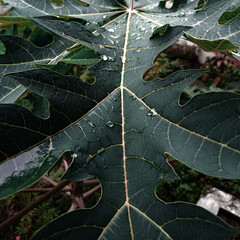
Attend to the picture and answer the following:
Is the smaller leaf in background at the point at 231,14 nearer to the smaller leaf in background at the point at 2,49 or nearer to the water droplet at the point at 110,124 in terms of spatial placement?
the water droplet at the point at 110,124

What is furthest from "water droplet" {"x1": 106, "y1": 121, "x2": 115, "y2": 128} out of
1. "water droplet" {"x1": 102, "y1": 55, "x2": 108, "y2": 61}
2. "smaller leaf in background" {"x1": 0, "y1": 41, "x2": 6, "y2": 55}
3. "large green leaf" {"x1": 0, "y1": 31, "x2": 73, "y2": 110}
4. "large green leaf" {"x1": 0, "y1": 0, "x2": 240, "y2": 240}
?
"smaller leaf in background" {"x1": 0, "y1": 41, "x2": 6, "y2": 55}

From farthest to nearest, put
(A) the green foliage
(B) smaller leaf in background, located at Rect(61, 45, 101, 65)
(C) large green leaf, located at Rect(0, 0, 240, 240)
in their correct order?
(A) the green foliage → (B) smaller leaf in background, located at Rect(61, 45, 101, 65) → (C) large green leaf, located at Rect(0, 0, 240, 240)

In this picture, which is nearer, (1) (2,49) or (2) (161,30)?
(2) (161,30)

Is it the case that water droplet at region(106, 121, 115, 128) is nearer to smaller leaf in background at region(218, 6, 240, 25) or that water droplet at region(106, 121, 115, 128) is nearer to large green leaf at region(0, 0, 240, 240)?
large green leaf at region(0, 0, 240, 240)

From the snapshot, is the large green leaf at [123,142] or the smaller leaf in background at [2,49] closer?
the large green leaf at [123,142]

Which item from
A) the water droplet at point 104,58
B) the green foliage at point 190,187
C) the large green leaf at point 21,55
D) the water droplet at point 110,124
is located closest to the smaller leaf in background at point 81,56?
the large green leaf at point 21,55

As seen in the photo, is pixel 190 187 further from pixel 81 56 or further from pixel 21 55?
pixel 21 55

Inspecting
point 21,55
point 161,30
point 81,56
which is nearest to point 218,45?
point 161,30

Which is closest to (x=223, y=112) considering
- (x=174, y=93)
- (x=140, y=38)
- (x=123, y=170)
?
(x=174, y=93)

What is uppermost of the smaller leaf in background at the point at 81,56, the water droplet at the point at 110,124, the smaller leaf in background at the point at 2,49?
the water droplet at the point at 110,124
